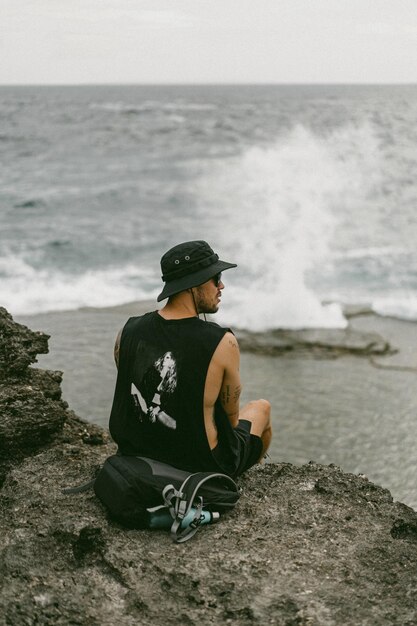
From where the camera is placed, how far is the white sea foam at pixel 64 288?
1363cm

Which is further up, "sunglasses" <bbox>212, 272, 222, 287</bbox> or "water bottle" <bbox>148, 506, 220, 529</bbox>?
"sunglasses" <bbox>212, 272, 222, 287</bbox>

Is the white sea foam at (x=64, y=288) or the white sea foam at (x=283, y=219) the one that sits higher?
the white sea foam at (x=283, y=219)

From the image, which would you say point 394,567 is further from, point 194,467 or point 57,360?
point 57,360

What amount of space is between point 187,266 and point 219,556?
129 cm

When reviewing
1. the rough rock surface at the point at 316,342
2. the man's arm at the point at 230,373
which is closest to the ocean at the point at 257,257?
the rough rock surface at the point at 316,342

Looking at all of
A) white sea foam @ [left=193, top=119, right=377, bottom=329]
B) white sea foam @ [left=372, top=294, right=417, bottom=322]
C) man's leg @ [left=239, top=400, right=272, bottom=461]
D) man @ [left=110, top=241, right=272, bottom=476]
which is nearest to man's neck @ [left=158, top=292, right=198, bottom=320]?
man @ [left=110, top=241, right=272, bottom=476]

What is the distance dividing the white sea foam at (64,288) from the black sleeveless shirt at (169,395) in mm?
9746

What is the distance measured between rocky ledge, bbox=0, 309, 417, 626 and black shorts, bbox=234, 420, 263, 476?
0.09 meters

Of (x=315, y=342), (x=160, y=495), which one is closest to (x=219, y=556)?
(x=160, y=495)

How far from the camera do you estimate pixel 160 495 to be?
3.36 metres

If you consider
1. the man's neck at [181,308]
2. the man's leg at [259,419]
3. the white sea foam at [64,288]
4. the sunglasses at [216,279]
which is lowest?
the white sea foam at [64,288]

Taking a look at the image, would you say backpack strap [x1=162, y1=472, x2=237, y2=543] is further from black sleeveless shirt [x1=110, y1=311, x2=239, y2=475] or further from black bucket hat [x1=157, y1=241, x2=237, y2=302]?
black bucket hat [x1=157, y1=241, x2=237, y2=302]

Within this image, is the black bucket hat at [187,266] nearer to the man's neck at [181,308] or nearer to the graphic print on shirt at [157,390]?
the man's neck at [181,308]

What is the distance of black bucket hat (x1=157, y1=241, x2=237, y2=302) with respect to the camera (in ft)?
11.3
